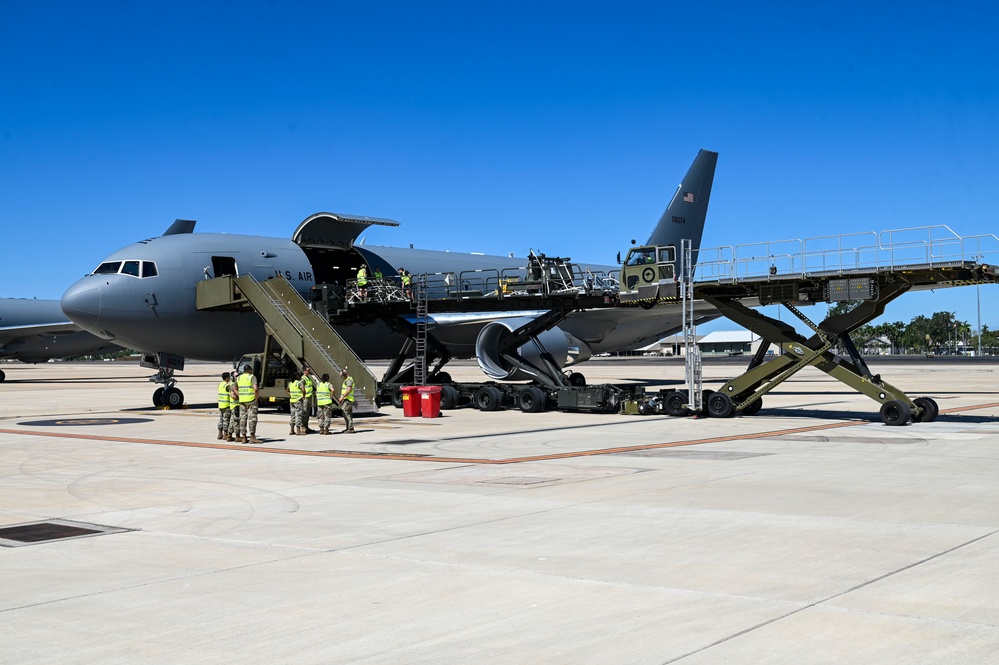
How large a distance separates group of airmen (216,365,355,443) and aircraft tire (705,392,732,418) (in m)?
9.90

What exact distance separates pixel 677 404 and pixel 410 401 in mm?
7718

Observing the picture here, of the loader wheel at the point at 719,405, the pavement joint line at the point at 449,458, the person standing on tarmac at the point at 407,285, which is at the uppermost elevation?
the person standing on tarmac at the point at 407,285

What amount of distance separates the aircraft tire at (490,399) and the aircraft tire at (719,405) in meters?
6.93

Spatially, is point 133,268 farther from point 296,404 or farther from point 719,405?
point 719,405

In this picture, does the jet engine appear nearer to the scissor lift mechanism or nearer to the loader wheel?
the loader wheel

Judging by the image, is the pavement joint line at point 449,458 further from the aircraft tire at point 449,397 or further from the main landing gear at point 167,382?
the aircraft tire at point 449,397

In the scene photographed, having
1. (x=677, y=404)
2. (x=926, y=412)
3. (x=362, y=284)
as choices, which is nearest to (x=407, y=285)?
(x=362, y=284)

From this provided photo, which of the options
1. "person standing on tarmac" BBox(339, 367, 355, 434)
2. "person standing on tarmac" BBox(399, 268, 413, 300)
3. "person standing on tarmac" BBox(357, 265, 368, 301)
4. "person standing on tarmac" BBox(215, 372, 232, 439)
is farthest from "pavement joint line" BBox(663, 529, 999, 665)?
"person standing on tarmac" BBox(357, 265, 368, 301)

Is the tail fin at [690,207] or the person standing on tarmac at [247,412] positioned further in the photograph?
the tail fin at [690,207]

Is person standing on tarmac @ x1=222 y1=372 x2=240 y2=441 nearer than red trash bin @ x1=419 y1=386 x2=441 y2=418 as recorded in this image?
Yes

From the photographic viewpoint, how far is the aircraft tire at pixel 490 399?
1185 inches

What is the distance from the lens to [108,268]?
30.0m

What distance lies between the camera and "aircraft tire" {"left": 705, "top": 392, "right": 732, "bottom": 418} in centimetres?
2583

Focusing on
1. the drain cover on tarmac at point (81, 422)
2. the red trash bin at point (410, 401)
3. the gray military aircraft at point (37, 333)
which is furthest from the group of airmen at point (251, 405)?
the gray military aircraft at point (37, 333)
